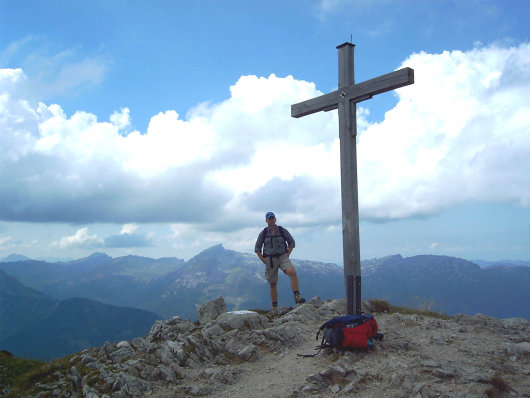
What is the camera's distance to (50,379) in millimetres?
9586

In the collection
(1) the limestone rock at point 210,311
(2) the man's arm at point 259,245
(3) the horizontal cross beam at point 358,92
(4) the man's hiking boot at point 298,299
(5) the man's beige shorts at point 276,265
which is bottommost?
(1) the limestone rock at point 210,311

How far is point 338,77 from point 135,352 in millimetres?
8870

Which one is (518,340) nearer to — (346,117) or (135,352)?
(346,117)

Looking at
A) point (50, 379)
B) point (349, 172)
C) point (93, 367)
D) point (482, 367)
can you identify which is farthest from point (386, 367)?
point (50, 379)

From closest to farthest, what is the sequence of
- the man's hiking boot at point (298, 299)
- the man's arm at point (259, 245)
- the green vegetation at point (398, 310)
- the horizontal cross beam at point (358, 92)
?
the horizontal cross beam at point (358, 92), the green vegetation at point (398, 310), the man's arm at point (259, 245), the man's hiking boot at point (298, 299)

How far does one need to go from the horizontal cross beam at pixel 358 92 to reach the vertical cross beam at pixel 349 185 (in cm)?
16

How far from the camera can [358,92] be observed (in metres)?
9.81

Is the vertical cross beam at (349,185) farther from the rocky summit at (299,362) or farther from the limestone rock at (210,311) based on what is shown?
the limestone rock at (210,311)

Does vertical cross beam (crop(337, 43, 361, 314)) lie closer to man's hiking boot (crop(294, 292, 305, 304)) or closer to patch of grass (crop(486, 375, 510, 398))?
patch of grass (crop(486, 375, 510, 398))

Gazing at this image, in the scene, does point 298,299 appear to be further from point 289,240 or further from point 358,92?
point 358,92

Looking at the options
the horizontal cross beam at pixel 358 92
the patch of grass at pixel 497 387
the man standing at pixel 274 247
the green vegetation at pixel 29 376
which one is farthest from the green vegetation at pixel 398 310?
the green vegetation at pixel 29 376

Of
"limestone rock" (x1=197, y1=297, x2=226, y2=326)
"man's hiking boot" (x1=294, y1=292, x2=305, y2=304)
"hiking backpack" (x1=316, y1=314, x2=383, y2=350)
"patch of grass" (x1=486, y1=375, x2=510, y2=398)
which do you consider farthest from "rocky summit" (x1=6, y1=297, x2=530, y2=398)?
"man's hiking boot" (x1=294, y1=292, x2=305, y2=304)

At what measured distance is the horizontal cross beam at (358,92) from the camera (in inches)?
358

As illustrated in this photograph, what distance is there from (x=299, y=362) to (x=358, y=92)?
6481 mm
